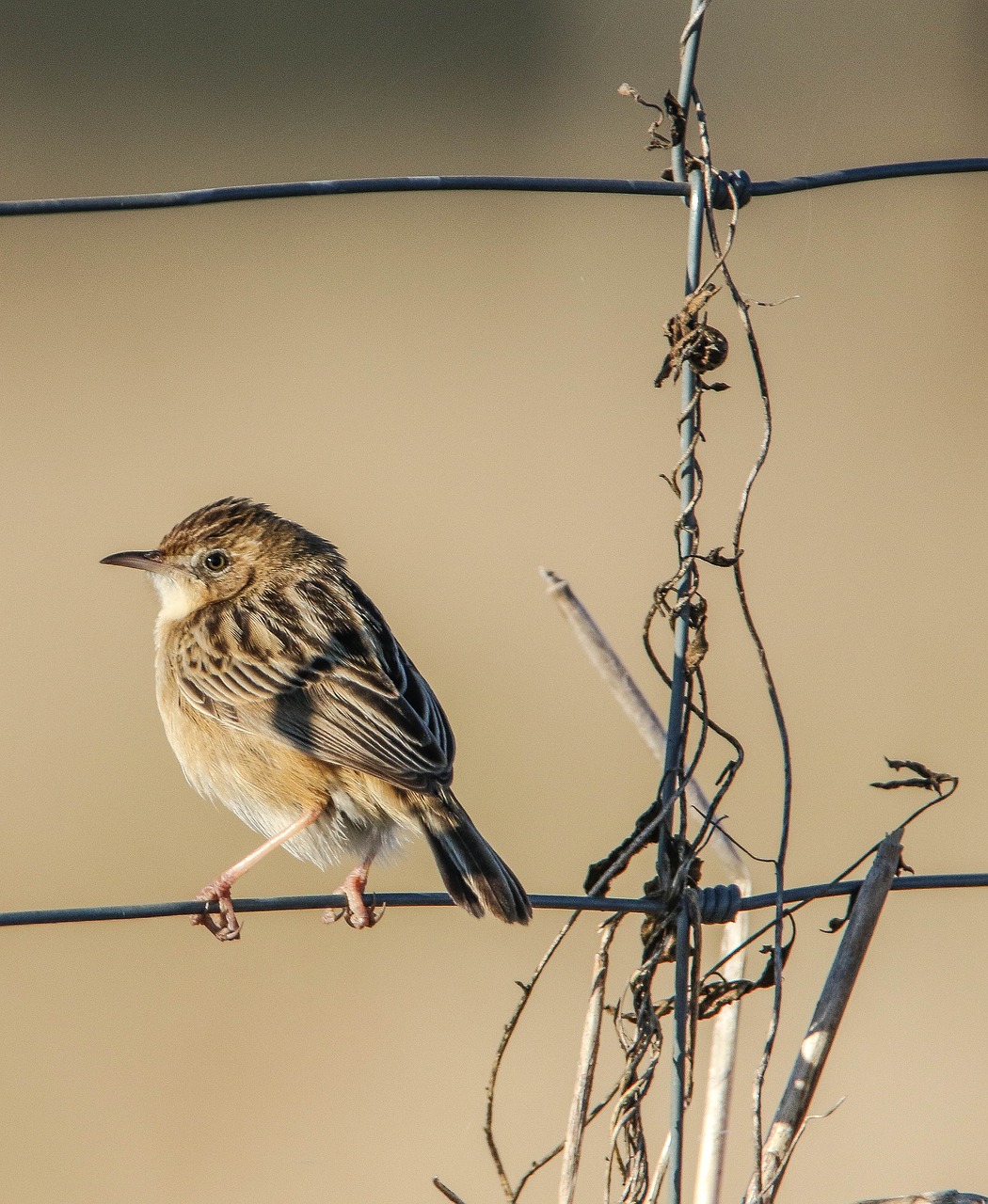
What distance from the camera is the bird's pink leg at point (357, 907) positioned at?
477cm

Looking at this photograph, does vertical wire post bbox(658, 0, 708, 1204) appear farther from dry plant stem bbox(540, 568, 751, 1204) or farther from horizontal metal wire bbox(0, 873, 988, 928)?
dry plant stem bbox(540, 568, 751, 1204)

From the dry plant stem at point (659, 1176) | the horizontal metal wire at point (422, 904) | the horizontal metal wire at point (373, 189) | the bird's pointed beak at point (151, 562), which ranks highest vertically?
the horizontal metal wire at point (373, 189)

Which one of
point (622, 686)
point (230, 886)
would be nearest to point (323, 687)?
point (230, 886)

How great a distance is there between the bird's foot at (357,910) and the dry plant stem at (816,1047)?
162cm

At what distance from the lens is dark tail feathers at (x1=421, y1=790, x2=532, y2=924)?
4.41 m

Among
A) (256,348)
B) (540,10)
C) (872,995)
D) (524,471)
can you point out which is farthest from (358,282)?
(872,995)

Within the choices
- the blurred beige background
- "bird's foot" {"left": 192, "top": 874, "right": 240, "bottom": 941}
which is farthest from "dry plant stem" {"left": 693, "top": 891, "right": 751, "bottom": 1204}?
the blurred beige background

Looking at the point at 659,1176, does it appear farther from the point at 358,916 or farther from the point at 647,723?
the point at 358,916

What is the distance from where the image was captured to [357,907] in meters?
4.74

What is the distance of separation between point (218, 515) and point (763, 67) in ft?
51.2

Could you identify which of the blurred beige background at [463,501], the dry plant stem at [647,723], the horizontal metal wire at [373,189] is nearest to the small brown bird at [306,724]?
the dry plant stem at [647,723]

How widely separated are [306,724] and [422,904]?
1731 millimetres

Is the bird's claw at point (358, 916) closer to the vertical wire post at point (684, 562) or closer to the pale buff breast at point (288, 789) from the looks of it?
the pale buff breast at point (288, 789)

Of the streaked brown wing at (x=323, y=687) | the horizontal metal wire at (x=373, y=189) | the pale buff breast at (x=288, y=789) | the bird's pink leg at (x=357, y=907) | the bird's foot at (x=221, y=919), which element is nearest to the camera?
the horizontal metal wire at (x=373, y=189)
